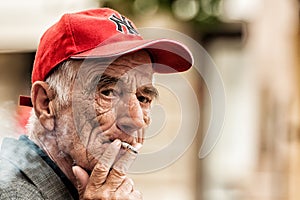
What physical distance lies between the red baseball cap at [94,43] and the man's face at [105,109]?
2 centimetres

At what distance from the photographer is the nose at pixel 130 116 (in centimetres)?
96

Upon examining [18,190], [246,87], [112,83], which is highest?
[112,83]

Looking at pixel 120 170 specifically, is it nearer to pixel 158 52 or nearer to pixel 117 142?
pixel 117 142

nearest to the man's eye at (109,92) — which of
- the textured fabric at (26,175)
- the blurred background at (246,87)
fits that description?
the textured fabric at (26,175)

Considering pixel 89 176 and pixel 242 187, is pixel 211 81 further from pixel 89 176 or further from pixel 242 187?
pixel 242 187

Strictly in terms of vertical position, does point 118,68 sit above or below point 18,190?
above

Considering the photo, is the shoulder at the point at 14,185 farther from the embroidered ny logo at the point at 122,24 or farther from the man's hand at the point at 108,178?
the embroidered ny logo at the point at 122,24

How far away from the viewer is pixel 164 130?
1.11m

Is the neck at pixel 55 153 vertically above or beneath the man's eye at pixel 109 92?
beneath

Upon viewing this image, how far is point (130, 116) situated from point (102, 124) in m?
0.03

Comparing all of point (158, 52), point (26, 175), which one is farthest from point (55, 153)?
point (158, 52)

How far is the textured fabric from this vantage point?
95 cm

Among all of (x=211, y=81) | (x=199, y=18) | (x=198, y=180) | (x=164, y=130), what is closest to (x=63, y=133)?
(x=164, y=130)

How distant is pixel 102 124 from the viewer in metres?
0.97
